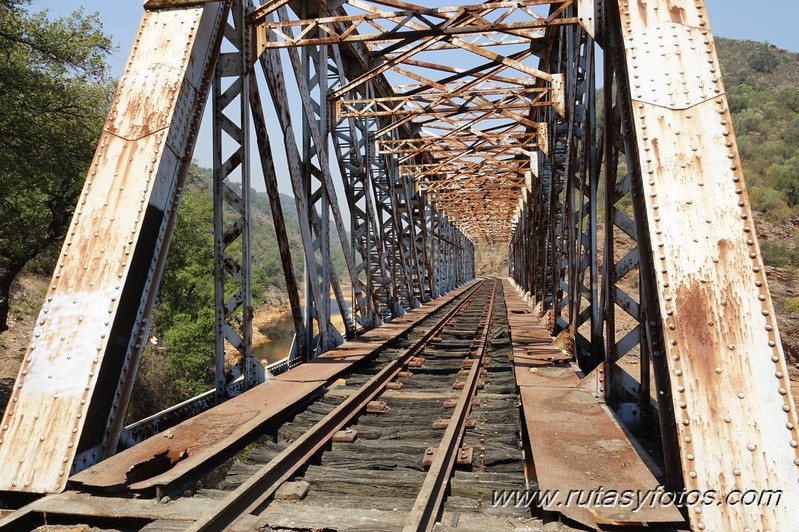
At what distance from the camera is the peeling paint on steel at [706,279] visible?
269 cm

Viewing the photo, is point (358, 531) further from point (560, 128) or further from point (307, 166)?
point (560, 128)

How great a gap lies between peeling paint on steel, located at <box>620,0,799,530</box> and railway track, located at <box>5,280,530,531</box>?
1166 mm

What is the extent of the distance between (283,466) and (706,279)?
310 cm

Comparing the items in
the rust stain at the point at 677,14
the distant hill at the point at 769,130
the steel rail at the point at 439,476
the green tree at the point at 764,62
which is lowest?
the steel rail at the point at 439,476

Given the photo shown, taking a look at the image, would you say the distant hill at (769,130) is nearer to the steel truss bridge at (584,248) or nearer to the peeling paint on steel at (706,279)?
the steel truss bridge at (584,248)

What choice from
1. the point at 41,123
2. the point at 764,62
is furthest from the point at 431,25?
the point at 764,62

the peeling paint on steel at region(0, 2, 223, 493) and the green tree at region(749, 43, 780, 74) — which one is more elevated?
the green tree at region(749, 43, 780, 74)

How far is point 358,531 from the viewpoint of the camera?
2.97 metres

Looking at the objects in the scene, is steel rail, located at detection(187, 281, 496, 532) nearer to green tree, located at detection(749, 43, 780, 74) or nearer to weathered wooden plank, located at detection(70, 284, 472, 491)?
weathered wooden plank, located at detection(70, 284, 472, 491)

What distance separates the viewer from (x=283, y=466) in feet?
12.9

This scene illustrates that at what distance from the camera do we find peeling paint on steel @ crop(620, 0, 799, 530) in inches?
106

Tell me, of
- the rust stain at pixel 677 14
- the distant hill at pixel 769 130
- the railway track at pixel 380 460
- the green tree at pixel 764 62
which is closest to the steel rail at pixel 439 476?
the railway track at pixel 380 460

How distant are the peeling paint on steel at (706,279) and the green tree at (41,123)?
13.2 metres

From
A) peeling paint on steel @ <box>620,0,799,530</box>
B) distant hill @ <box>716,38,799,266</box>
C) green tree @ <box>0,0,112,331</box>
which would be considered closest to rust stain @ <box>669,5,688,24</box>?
peeling paint on steel @ <box>620,0,799,530</box>
